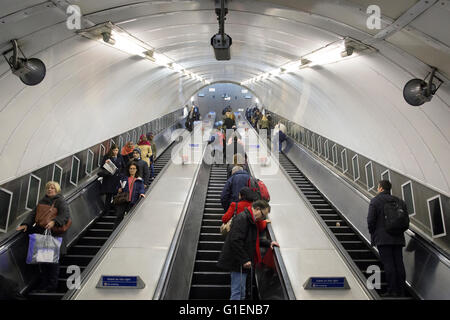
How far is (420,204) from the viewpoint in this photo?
228 inches

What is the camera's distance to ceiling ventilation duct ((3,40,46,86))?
455 centimetres

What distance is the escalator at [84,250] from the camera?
4587 mm

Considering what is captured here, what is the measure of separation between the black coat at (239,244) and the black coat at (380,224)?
77.9 inches

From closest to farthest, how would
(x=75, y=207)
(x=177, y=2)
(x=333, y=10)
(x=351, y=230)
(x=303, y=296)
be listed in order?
(x=303, y=296)
(x=333, y=10)
(x=177, y=2)
(x=75, y=207)
(x=351, y=230)

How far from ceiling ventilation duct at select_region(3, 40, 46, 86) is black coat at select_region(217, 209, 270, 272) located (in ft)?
11.0

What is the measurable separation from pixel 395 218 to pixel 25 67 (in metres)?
5.42

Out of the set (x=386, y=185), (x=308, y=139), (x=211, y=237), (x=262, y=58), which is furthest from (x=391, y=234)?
(x=308, y=139)

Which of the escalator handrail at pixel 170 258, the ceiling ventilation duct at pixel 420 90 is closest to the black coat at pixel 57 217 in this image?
the escalator handrail at pixel 170 258

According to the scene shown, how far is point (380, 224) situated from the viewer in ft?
16.2

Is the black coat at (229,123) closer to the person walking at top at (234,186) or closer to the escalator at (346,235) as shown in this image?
the escalator at (346,235)

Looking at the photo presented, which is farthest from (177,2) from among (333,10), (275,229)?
(275,229)
